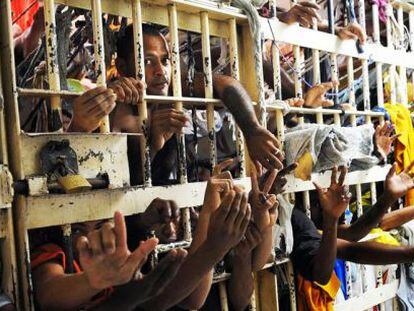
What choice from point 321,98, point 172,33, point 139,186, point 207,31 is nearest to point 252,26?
point 207,31

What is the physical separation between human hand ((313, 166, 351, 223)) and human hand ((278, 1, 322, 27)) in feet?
1.80

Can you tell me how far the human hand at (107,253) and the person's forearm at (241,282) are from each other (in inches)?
22.7

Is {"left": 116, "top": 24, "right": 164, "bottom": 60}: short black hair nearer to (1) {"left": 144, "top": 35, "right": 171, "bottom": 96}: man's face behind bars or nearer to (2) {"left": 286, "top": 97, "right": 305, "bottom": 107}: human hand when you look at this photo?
(1) {"left": 144, "top": 35, "right": 171, "bottom": 96}: man's face behind bars

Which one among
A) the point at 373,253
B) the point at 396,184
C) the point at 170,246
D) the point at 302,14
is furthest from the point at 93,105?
the point at 396,184

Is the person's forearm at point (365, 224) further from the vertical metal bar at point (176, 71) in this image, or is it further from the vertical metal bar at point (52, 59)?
the vertical metal bar at point (52, 59)

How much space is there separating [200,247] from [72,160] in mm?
362

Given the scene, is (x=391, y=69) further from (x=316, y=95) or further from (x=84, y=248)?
(x=84, y=248)

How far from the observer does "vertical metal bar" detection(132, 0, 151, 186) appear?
1.18 m

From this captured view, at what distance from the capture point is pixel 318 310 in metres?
1.61

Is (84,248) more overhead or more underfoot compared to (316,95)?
more underfoot

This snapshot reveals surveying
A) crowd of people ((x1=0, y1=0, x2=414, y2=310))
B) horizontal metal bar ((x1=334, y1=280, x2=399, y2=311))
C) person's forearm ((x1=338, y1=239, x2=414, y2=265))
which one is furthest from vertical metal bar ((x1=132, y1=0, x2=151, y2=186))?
horizontal metal bar ((x1=334, y1=280, x2=399, y2=311))

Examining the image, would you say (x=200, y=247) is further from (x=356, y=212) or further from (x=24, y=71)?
(x=356, y=212)

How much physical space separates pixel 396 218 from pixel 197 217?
1222mm

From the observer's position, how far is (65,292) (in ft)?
2.91
